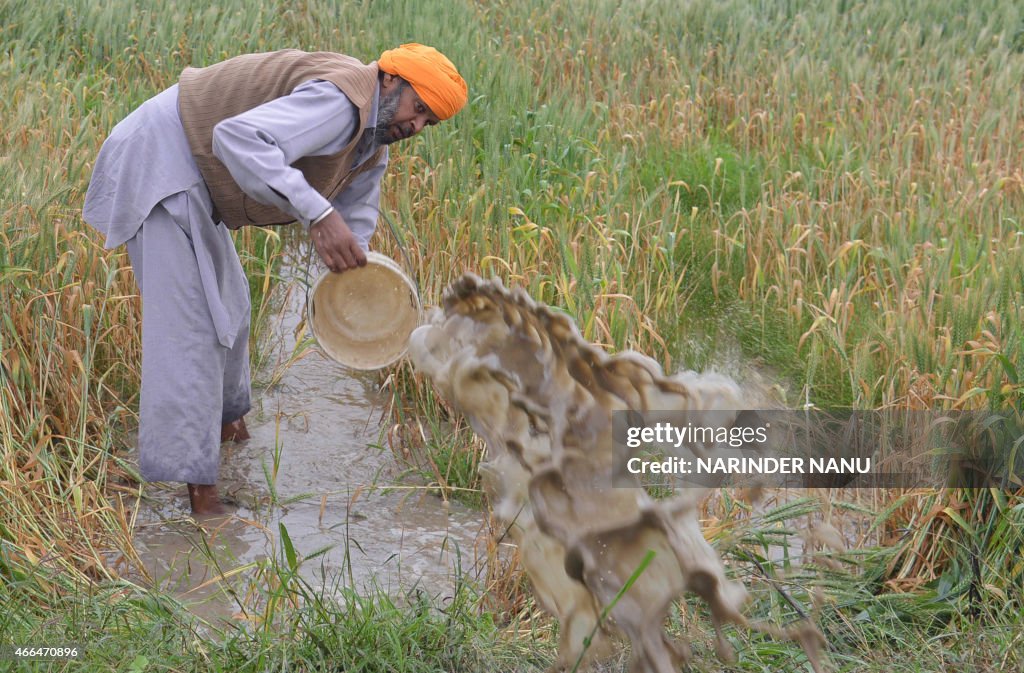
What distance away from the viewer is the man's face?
2859 mm

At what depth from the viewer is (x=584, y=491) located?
1892 millimetres

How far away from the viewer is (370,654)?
2.08 meters

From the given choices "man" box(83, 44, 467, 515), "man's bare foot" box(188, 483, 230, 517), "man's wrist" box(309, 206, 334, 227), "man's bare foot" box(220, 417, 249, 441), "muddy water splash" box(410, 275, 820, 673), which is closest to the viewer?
"muddy water splash" box(410, 275, 820, 673)

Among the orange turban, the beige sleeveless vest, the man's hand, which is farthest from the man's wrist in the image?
the orange turban

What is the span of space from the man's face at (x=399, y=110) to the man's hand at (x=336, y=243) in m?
0.34

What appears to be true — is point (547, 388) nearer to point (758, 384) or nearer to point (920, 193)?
point (758, 384)

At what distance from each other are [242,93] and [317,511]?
112 cm

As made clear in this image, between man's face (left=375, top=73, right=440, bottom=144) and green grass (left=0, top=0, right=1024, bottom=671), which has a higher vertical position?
man's face (left=375, top=73, right=440, bottom=144)

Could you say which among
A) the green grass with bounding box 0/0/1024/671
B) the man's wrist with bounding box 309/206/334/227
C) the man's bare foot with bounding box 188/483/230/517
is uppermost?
the man's wrist with bounding box 309/206/334/227

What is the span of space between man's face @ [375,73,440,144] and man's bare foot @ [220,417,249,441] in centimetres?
101

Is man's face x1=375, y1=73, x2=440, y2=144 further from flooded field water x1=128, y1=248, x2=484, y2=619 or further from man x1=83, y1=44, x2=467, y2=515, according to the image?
flooded field water x1=128, y1=248, x2=484, y2=619

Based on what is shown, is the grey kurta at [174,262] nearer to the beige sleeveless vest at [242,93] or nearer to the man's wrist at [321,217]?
the beige sleeveless vest at [242,93]

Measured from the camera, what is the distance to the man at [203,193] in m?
2.79

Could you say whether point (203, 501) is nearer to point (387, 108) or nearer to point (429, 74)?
point (387, 108)
